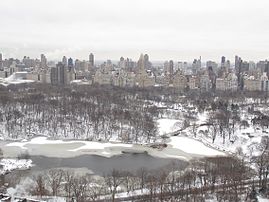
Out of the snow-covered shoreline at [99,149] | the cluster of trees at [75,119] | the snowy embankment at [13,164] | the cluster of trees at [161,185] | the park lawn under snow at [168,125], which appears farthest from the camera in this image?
the park lawn under snow at [168,125]

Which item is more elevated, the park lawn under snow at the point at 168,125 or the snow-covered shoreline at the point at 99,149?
the park lawn under snow at the point at 168,125

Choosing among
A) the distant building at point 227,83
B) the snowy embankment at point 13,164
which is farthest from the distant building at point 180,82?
the snowy embankment at point 13,164

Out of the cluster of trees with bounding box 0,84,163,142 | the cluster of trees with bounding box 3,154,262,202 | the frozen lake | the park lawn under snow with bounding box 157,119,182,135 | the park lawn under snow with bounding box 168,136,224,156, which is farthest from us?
the park lawn under snow with bounding box 157,119,182,135

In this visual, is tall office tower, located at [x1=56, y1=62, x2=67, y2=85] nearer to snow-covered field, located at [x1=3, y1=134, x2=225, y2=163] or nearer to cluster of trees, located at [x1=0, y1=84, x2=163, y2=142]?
cluster of trees, located at [x1=0, y1=84, x2=163, y2=142]

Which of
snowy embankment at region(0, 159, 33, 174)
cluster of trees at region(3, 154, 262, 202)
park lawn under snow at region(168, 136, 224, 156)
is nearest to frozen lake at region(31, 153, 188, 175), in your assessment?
snowy embankment at region(0, 159, 33, 174)

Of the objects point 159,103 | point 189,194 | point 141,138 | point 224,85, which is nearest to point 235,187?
point 189,194

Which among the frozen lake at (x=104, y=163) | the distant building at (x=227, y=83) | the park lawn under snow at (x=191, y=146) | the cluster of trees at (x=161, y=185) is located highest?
the distant building at (x=227, y=83)

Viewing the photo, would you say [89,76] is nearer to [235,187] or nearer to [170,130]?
[170,130]

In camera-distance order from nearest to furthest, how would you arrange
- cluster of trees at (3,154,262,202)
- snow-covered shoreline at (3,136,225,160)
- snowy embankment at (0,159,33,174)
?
1. cluster of trees at (3,154,262,202)
2. snowy embankment at (0,159,33,174)
3. snow-covered shoreline at (3,136,225,160)

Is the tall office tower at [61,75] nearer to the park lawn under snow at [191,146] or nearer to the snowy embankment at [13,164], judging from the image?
the park lawn under snow at [191,146]
